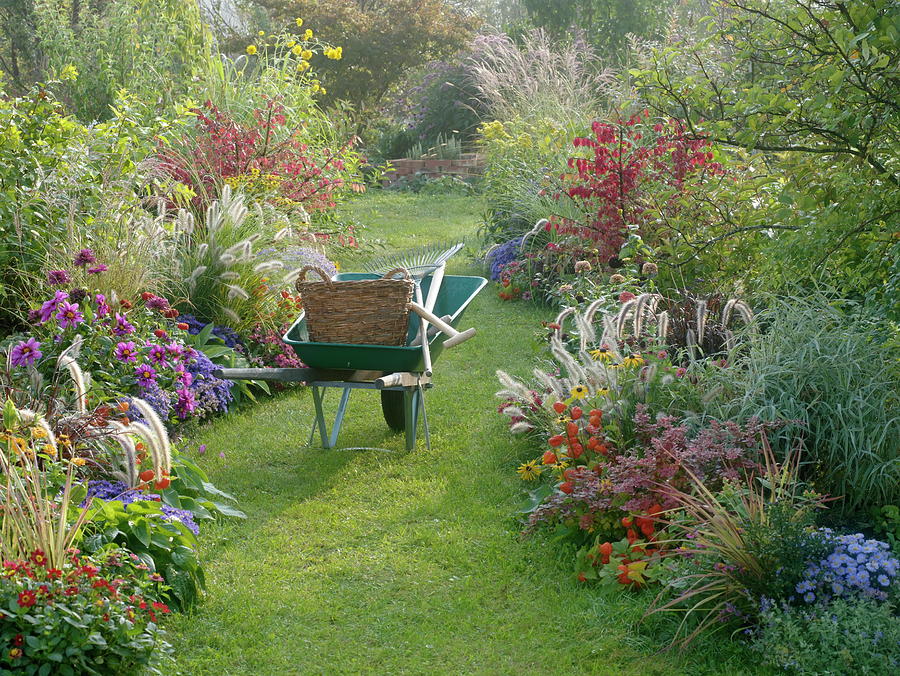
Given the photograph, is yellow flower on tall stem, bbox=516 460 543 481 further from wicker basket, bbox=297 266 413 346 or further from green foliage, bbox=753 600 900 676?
green foliage, bbox=753 600 900 676

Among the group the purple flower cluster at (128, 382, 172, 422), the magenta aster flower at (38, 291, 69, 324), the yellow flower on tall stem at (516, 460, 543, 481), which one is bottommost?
the yellow flower on tall stem at (516, 460, 543, 481)

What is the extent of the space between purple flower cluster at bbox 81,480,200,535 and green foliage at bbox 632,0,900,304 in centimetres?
284

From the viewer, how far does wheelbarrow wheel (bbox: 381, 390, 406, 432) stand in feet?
17.9

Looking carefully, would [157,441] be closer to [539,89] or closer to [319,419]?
[319,419]

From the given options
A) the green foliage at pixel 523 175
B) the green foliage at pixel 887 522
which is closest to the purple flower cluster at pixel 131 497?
the green foliage at pixel 887 522

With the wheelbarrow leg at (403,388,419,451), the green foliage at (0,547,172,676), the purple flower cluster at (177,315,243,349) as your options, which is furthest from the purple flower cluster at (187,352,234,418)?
the green foliage at (0,547,172,676)

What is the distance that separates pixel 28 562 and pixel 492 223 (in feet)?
25.1

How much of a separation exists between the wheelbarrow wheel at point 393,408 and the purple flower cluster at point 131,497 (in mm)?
1780

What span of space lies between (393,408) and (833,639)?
10.1 ft

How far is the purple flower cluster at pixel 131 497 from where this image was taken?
144 inches

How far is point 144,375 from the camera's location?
4.62 meters

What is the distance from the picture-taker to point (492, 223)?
32.9 feet

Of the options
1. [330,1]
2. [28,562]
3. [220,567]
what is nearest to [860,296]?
[220,567]

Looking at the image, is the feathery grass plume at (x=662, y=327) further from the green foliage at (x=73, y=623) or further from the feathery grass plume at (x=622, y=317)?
the green foliage at (x=73, y=623)
